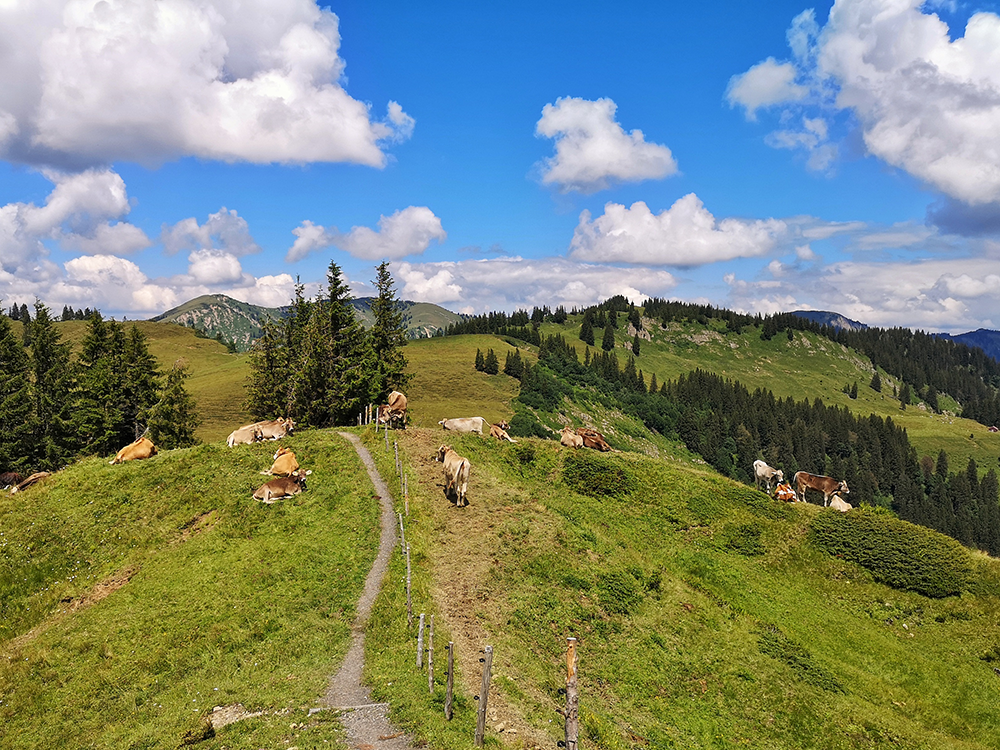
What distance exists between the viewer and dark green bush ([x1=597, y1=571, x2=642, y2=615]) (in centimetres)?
2131

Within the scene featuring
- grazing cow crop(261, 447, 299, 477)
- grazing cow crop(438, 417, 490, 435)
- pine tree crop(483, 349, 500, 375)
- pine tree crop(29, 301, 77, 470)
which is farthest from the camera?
pine tree crop(483, 349, 500, 375)

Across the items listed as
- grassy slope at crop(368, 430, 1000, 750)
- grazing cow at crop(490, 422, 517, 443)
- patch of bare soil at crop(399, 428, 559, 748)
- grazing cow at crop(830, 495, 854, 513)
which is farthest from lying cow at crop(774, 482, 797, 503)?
patch of bare soil at crop(399, 428, 559, 748)

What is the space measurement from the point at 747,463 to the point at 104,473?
170881 mm

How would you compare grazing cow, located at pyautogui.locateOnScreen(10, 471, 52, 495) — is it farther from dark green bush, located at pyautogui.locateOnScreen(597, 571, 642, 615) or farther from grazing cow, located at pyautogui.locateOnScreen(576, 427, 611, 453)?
grazing cow, located at pyautogui.locateOnScreen(576, 427, 611, 453)

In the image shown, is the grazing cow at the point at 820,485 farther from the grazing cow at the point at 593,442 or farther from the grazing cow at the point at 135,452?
the grazing cow at the point at 135,452

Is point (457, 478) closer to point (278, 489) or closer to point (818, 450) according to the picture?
point (278, 489)

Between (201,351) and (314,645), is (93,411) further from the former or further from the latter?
(201,351)

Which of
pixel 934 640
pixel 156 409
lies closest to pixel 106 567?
pixel 156 409

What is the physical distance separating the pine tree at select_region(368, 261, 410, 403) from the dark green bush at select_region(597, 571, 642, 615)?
3460 cm

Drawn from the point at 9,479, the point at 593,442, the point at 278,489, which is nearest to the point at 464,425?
the point at 593,442

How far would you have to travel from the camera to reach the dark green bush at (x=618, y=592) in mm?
21312

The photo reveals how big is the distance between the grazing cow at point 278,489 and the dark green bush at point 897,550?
2981 cm

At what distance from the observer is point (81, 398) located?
51625 mm

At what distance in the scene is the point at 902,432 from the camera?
631ft
